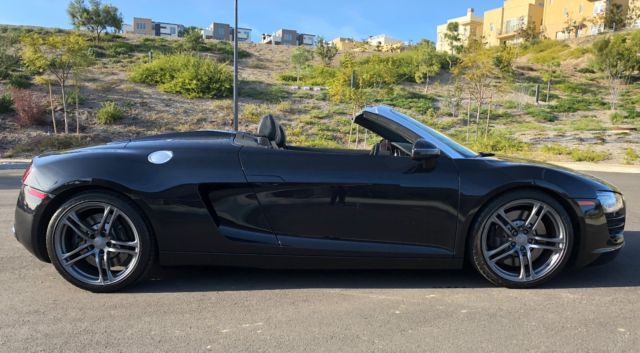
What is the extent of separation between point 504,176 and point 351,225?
1.14 metres

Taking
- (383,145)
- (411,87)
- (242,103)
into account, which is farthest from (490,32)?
(383,145)

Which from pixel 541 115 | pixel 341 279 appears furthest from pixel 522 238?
pixel 541 115

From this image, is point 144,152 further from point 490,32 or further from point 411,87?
point 490,32

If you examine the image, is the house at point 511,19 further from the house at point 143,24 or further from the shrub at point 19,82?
the house at point 143,24

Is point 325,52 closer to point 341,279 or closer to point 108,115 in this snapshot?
point 108,115

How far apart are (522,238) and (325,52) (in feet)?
117

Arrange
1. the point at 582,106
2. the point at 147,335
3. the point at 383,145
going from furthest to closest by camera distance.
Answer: the point at 582,106 < the point at 383,145 < the point at 147,335

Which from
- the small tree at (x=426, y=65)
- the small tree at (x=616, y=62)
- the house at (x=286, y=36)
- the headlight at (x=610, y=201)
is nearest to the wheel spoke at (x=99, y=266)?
the headlight at (x=610, y=201)

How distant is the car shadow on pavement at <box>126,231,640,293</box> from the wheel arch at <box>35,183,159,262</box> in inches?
16.4

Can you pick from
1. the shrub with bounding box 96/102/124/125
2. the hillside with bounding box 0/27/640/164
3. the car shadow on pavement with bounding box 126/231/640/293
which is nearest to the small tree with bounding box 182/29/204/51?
the hillside with bounding box 0/27/640/164

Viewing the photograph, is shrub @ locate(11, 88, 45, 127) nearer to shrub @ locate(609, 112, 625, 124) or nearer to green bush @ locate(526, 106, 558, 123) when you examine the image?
green bush @ locate(526, 106, 558, 123)

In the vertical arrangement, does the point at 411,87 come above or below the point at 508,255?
above

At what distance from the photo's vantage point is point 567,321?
2.99 meters

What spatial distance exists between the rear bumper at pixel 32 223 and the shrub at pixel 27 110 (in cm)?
1795
